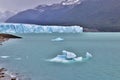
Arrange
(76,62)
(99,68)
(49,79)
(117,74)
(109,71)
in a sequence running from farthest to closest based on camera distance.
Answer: (76,62), (99,68), (109,71), (117,74), (49,79)

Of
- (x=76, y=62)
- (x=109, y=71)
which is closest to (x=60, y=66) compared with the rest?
(x=76, y=62)

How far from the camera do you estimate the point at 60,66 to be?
44625mm

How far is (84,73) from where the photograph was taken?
39594 mm

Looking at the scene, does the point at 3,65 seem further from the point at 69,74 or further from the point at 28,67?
the point at 69,74

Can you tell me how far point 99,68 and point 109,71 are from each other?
10.6 ft

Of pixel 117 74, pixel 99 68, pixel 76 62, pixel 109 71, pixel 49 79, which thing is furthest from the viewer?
pixel 76 62

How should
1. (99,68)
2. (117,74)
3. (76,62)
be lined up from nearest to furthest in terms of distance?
(117,74)
(99,68)
(76,62)

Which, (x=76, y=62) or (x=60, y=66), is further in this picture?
(x=76, y=62)

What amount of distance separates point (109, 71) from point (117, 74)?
258 cm

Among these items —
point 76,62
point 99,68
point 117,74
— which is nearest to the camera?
point 117,74

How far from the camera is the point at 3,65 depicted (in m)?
45.4

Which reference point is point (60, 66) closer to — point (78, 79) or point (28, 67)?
Answer: point (28, 67)

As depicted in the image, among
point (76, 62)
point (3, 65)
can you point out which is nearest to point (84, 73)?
point (76, 62)

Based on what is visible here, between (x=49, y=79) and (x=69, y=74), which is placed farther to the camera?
(x=69, y=74)
